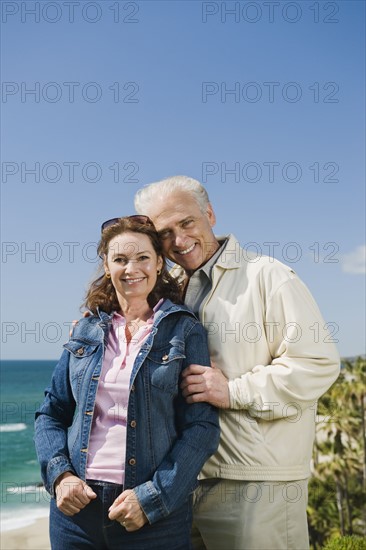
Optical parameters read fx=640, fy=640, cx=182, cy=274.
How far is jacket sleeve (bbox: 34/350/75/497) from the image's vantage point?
3.08 metres

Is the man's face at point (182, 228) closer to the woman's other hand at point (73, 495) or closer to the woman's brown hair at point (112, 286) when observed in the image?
the woman's brown hair at point (112, 286)

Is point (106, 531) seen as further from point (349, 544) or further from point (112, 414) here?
point (349, 544)

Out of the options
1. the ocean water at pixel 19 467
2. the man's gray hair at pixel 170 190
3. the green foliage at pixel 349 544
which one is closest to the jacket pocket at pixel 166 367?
the man's gray hair at pixel 170 190

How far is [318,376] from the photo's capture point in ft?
11.1

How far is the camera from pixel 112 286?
11.6ft

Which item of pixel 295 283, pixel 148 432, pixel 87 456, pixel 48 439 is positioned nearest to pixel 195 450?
pixel 148 432

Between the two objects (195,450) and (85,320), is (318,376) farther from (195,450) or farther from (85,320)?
(85,320)

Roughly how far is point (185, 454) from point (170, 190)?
1562 mm

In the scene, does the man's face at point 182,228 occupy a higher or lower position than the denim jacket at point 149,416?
higher

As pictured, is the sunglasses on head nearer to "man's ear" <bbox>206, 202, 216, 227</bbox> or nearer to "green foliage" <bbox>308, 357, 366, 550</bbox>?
"man's ear" <bbox>206, 202, 216, 227</bbox>

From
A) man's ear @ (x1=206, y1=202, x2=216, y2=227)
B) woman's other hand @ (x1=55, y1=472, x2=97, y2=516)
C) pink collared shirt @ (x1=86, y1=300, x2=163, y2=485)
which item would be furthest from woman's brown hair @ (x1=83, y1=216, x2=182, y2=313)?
woman's other hand @ (x1=55, y1=472, x2=97, y2=516)

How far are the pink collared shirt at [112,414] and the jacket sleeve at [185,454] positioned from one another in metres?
0.17

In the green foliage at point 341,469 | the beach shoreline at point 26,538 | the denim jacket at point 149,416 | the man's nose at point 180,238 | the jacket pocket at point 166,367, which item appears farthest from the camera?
the green foliage at point 341,469

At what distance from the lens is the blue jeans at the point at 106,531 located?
2.92m
